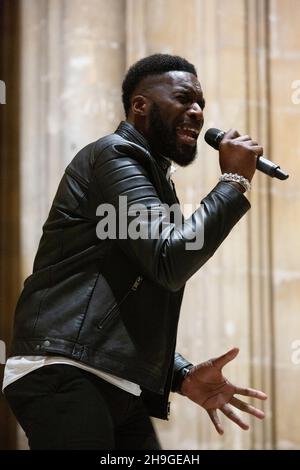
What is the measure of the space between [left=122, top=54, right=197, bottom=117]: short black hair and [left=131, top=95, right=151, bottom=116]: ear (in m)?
0.05

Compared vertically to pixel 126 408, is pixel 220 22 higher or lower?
higher

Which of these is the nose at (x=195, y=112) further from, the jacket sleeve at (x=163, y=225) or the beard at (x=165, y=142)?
the jacket sleeve at (x=163, y=225)

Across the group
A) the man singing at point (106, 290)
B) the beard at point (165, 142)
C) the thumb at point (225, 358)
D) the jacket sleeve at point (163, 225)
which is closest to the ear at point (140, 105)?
the beard at point (165, 142)

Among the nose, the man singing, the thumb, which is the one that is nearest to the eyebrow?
the nose

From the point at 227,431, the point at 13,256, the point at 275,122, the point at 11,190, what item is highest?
the point at 275,122

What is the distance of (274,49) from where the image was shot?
11.1 feet

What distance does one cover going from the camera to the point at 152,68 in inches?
76.3

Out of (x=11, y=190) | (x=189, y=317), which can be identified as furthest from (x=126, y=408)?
(x=11, y=190)

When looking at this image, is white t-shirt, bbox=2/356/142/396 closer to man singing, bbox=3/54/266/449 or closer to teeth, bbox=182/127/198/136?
man singing, bbox=3/54/266/449

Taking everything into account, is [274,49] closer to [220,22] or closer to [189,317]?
[220,22]

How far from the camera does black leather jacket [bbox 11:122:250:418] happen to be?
1.60 metres

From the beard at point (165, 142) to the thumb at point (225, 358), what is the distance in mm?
444

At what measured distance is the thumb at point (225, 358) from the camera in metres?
1.87

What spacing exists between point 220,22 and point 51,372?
2108mm
